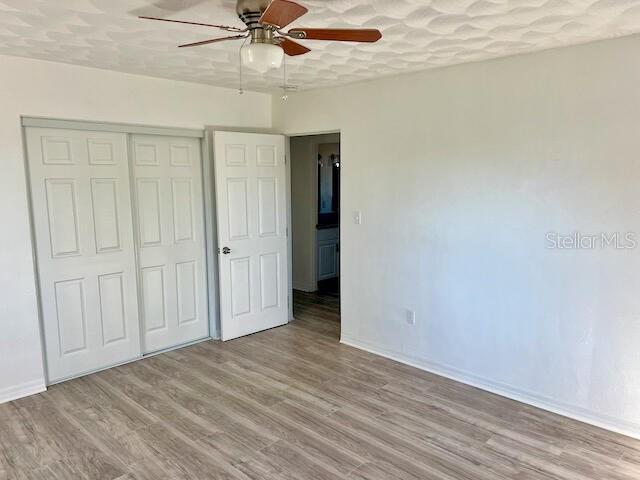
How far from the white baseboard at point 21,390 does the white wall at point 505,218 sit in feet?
8.69

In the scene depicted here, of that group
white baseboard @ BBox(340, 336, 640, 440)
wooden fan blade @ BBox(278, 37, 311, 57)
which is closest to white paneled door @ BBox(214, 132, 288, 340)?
white baseboard @ BBox(340, 336, 640, 440)

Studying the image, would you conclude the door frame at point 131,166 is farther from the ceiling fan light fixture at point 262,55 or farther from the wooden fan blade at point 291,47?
the ceiling fan light fixture at point 262,55

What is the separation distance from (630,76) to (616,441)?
2201mm

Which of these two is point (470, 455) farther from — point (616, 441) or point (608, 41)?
point (608, 41)

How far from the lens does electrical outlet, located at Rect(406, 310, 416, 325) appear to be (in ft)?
13.0

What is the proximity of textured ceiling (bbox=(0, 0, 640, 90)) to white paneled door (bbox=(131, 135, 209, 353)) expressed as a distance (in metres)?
0.81

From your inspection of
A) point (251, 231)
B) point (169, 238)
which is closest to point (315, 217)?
point (251, 231)

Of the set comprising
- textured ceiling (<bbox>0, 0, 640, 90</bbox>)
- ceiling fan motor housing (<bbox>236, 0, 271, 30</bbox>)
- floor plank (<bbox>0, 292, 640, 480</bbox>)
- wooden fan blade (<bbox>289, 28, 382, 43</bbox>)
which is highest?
textured ceiling (<bbox>0, 0, 640, 90</bbox>)

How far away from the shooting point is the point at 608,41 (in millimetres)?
2779

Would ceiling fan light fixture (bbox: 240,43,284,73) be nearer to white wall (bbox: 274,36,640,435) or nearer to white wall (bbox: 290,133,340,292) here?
white wall (bbox: 274,36,640,435)

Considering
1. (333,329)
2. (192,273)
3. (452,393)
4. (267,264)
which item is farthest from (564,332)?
(192,273)

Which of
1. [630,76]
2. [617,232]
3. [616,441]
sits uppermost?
[630,76]

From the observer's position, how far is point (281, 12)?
5.72 feet

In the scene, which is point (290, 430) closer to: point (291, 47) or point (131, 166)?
point (291, 47)
